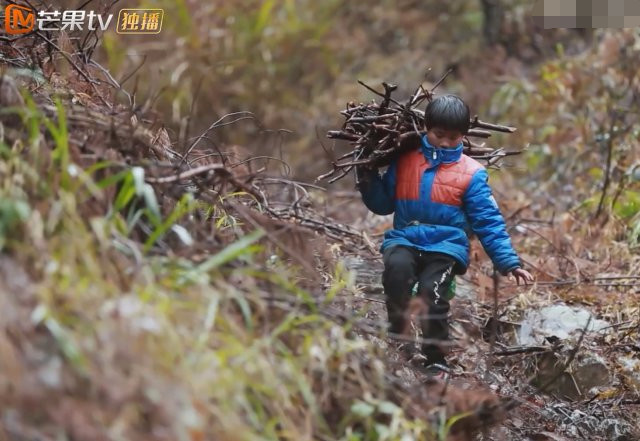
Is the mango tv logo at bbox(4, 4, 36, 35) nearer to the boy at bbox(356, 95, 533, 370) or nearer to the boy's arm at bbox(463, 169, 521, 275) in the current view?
the boy at bbox(356, 95, 533, 370)

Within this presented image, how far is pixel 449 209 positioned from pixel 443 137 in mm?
328

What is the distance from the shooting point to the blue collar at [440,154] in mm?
3932

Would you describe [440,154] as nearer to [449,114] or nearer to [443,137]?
[443,137]

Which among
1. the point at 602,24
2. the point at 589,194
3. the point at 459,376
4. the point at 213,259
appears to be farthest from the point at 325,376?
the point at 602,24

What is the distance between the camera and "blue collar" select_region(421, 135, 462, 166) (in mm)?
3932

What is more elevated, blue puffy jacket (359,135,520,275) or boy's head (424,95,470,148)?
boy's head (424,95,470,148)

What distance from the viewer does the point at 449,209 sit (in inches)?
154

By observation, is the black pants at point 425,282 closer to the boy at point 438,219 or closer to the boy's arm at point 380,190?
the boy at point 438,219

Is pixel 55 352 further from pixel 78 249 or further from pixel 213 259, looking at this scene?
pixel 213 259

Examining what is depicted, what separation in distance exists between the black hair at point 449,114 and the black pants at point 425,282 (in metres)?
0.58

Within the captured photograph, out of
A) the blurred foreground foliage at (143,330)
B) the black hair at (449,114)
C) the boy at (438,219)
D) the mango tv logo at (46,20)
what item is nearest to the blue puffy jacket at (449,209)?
the boy at (438,219)

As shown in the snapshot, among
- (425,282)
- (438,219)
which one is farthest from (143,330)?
(438,219)

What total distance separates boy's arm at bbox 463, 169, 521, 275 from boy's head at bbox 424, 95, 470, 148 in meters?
0.21

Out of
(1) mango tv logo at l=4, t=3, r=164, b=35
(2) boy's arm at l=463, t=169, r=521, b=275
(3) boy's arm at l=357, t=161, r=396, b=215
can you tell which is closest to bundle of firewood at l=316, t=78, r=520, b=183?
(3) boy's arm at l=357, t=161, r=396, b=215
